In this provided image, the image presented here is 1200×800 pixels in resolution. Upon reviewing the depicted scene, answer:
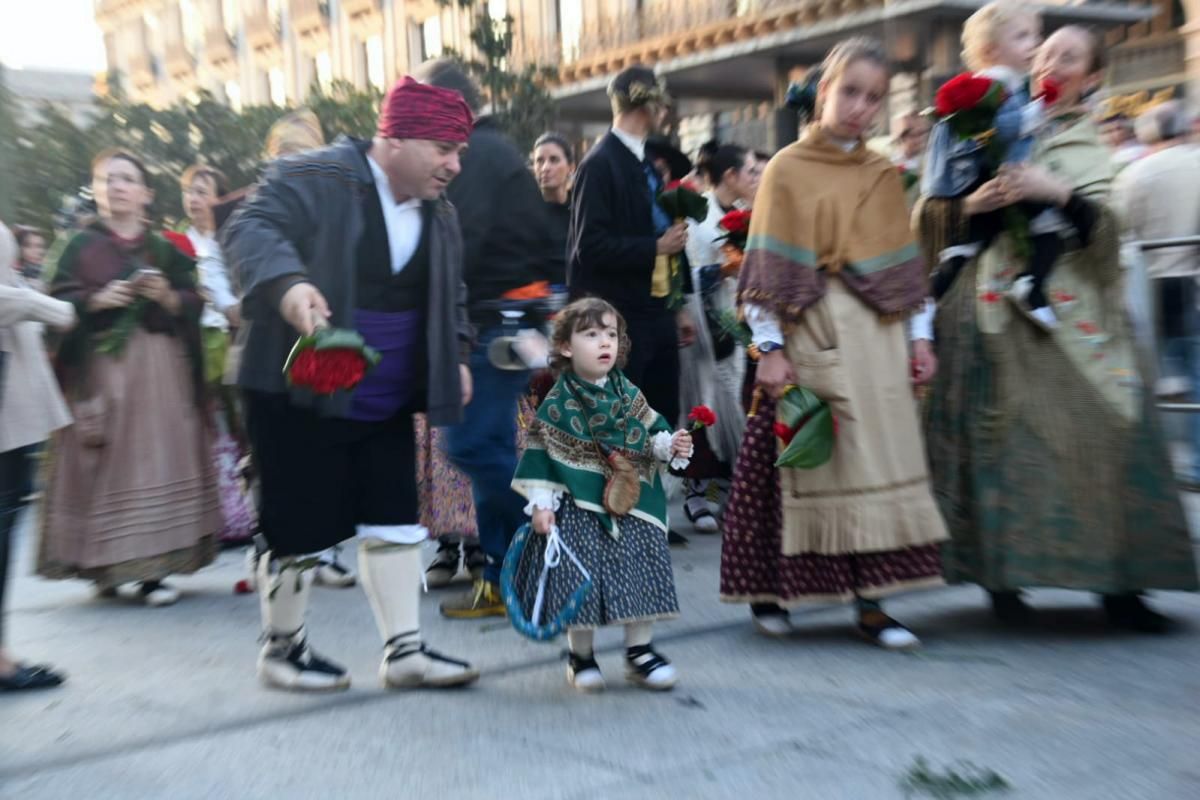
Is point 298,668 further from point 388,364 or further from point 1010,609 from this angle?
point 1010,609

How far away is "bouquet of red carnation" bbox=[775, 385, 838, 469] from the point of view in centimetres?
443

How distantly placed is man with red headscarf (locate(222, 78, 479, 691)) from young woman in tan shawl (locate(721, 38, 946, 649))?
1.08 metres

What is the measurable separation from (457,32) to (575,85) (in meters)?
9.68

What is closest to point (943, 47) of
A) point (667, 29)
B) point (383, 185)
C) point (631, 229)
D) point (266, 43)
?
point (667, 29)

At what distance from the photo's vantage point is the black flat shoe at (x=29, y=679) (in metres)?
4.54

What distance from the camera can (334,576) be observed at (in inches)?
244

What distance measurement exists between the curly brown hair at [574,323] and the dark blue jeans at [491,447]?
861 millimetres

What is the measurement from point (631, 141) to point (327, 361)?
9.29ft

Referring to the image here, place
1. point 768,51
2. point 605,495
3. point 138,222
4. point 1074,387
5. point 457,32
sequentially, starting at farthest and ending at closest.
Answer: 1. point 457,32
2. point 768,51
3. point 138,222
4. point 1074,387
5. point 605,495

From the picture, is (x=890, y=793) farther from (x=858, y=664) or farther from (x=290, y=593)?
(x=290, y=593)

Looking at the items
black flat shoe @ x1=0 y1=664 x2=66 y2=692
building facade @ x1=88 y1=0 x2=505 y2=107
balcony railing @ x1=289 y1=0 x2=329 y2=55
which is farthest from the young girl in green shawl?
balcony railing @ x1=289 y1=0 x2=329 y2=55

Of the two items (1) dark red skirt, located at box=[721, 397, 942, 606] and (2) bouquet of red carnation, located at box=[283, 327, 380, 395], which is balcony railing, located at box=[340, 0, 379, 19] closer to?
(1) dark red skirt, located at box=[721, 397, 942, 606]

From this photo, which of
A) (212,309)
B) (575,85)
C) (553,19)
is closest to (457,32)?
(553,19)

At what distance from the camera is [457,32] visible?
104 feet
